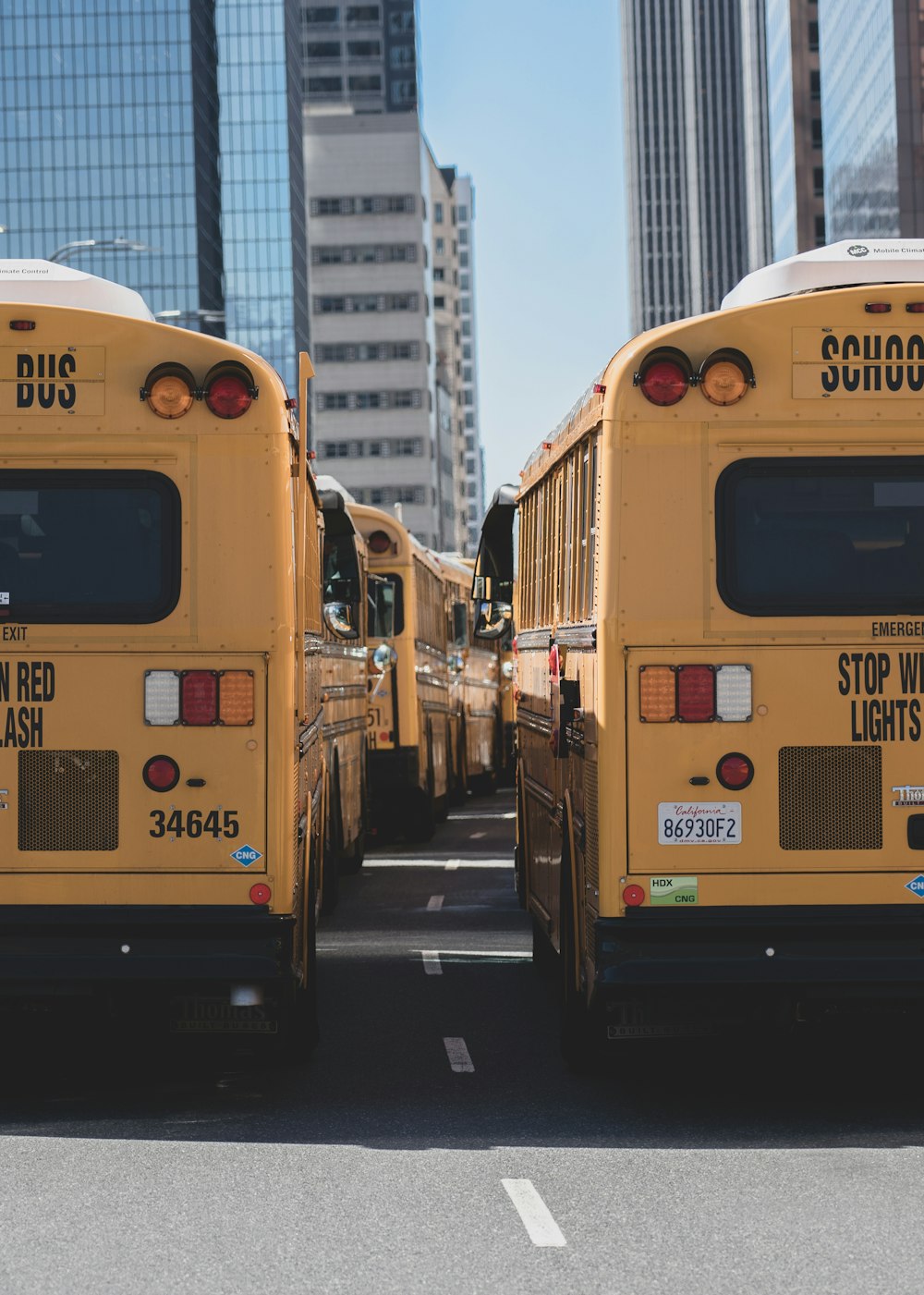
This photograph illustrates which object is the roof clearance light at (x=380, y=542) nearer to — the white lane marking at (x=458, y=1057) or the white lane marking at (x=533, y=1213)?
the white lane marking at (x=458, y=1057)

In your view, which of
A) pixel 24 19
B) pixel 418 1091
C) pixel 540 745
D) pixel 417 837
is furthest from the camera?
pixel 24 19

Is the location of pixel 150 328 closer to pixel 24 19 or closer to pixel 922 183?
pixel 922 183

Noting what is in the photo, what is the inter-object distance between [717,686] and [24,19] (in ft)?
451

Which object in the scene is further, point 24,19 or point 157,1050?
point 24,19

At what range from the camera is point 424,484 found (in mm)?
140250

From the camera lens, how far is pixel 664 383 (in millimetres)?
8375

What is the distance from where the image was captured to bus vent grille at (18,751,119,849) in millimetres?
8516

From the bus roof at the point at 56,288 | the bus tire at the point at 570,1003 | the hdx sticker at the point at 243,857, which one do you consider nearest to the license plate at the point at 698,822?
the bus tire at the point at 570,1003

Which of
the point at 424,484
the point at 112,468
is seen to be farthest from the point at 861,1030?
the point at 424,484

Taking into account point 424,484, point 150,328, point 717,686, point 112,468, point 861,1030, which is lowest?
point 861,1030

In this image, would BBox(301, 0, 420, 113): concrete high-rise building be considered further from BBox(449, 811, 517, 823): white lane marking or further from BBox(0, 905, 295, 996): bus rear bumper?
BBox(0, 905, 295, 996): bus rear bumper

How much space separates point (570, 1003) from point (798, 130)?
113104 mm

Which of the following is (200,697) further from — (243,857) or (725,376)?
(725,376)

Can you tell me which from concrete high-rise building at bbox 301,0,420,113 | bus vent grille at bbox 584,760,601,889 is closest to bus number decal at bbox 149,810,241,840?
bus vent grille at bbox 584,760,601,889
